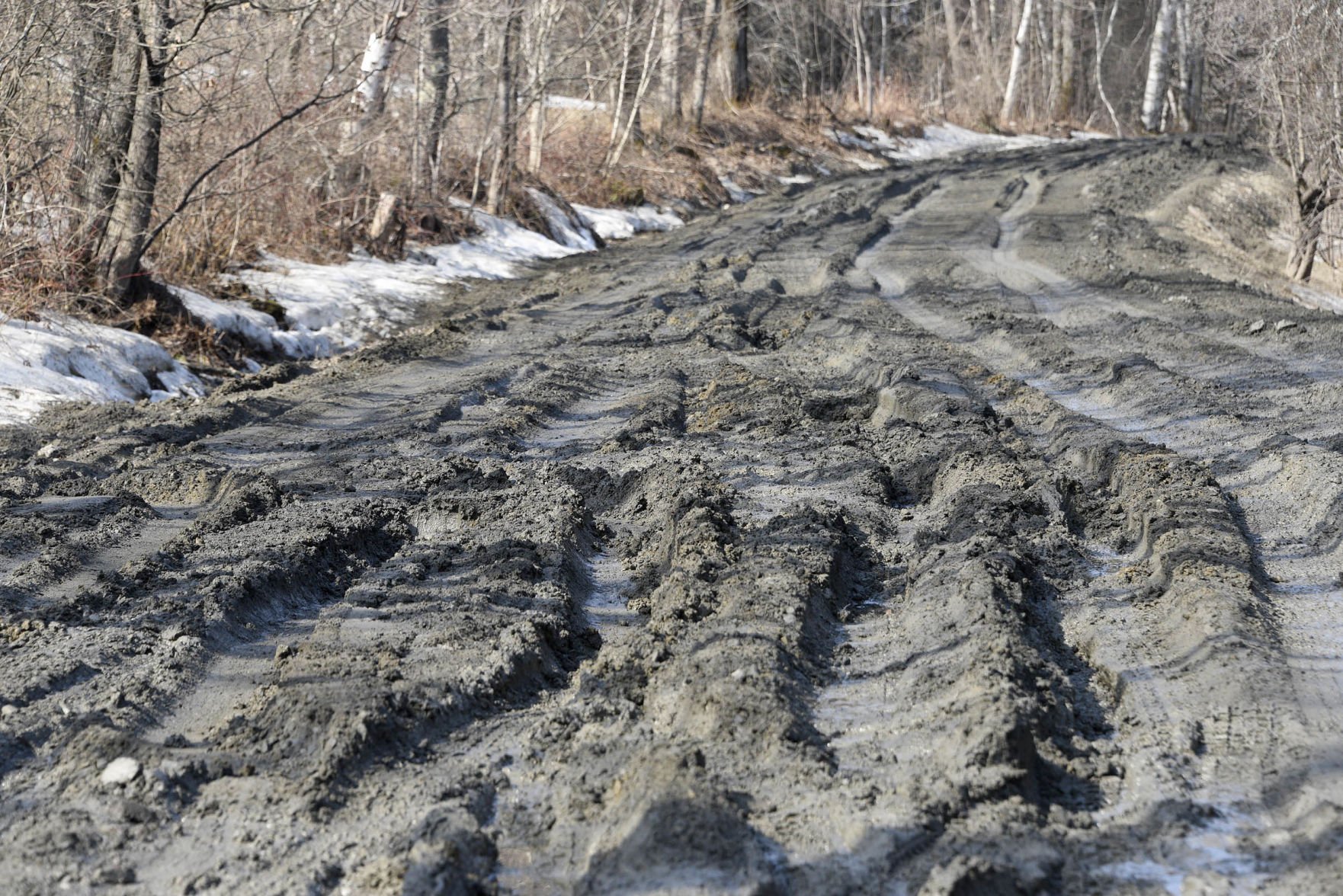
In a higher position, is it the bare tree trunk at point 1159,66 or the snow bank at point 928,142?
the bare tree trunk at point 1159,66

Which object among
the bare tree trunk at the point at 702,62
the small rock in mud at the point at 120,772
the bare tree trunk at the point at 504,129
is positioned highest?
the bare tree trunk at the point at 702,62

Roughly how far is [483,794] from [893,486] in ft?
10.2

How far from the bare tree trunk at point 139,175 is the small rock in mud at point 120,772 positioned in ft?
22.7

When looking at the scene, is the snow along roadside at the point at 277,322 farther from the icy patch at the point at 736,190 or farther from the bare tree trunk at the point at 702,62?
the bare tree trunk at the point at 702,62

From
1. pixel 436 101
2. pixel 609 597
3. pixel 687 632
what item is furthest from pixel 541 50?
pixel 687 632

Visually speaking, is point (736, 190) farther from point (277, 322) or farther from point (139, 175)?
point (139, 175)

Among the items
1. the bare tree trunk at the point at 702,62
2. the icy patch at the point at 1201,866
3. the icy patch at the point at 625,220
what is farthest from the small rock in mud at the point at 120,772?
the bare tree trunk at the point at 702,62

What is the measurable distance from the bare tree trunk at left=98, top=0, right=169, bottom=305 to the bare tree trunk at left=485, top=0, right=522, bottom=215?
714 centimetres

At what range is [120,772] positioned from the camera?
3104 mm

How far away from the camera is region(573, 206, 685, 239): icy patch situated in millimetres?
17656

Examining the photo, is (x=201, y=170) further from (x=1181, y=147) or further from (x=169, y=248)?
(x=1181, y=147)

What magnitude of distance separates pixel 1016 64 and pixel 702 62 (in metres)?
15.1

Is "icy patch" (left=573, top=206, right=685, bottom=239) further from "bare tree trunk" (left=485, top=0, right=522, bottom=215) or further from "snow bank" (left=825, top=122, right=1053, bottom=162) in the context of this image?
"snow bank" (left=825, top=122, right=1053, bottom=162)

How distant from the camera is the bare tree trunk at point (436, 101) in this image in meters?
15.5
